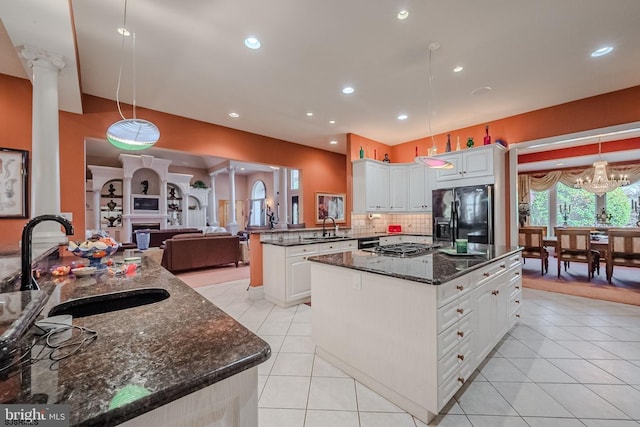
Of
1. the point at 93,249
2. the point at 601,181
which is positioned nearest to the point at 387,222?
the point at 601,181

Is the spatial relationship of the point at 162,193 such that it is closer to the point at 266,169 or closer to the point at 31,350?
the point at 266,169

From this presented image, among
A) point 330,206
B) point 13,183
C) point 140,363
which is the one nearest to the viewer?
point 140,363

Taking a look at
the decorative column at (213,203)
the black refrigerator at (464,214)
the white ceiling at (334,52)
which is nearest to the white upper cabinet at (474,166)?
the black refrigerator at (464,214)

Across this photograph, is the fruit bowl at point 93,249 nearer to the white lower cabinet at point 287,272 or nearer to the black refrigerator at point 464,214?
the white lower cabinet at point 287,272

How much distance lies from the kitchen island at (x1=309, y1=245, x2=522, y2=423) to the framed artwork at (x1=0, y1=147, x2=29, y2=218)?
3625 millimetres

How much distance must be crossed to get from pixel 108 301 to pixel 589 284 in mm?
6172

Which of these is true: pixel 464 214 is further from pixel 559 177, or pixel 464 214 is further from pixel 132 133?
pixel 559 177

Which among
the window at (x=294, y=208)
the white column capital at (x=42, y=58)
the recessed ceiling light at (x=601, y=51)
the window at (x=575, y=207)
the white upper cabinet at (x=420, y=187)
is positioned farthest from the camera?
the window at (x=294, y=208)

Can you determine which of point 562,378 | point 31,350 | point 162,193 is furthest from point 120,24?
point 162,193

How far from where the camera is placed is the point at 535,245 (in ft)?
16.9

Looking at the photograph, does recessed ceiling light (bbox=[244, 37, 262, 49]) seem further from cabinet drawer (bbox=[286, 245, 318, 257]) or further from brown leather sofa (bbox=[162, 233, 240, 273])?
brown leather sofa (bbox=[162, 233, 240, 273])

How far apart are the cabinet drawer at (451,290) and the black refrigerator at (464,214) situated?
8.74 feet

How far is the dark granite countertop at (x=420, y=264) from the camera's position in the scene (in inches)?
64.8

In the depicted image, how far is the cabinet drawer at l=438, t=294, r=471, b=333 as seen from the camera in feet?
5.13
